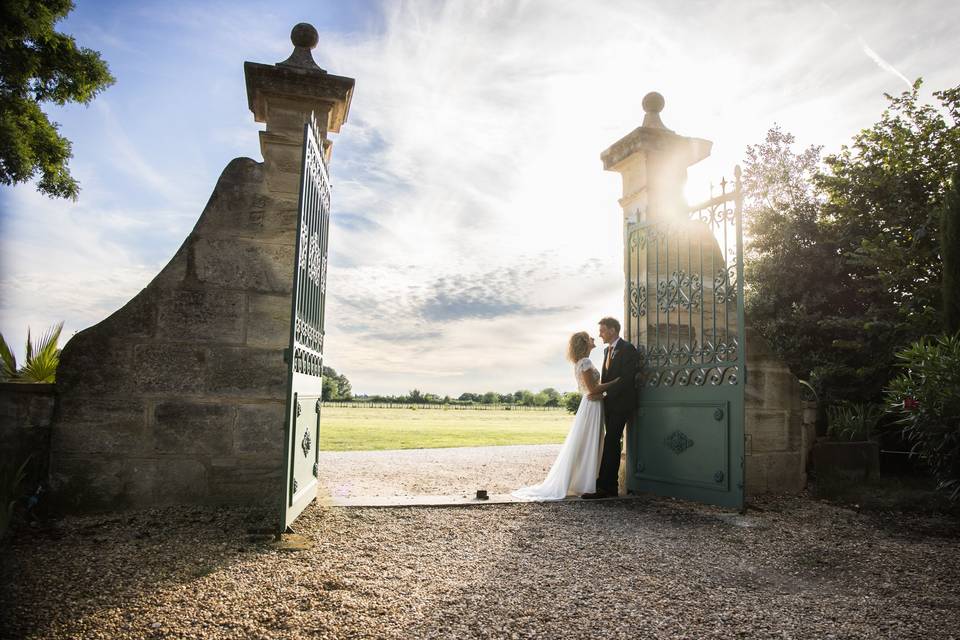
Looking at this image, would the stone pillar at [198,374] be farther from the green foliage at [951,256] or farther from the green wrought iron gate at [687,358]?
the green foliage at [951,256]

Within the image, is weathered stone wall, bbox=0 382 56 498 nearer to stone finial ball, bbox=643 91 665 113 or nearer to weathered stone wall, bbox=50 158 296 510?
weathered stone wall, bbox=50 158 296 510

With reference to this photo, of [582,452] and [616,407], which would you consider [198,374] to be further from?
[616,407]

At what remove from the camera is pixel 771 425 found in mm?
6715

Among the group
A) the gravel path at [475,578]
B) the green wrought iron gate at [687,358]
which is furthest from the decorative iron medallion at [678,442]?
the gravel path at [475,578]

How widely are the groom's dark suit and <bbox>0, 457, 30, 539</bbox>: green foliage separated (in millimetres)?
5169

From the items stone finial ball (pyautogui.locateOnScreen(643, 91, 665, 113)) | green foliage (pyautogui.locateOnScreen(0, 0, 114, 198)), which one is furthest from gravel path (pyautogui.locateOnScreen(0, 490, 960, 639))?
green foliage (pyautogui.locateOnScreen(0, 0, 114, 198))

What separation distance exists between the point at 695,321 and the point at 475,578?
453 cm

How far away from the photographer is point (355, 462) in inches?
374

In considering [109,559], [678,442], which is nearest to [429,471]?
[678,442]

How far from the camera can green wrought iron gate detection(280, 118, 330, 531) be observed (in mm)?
4402

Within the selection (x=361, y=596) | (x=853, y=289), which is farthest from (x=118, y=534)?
(x=853, y=289)

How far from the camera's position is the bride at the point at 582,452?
261 inches

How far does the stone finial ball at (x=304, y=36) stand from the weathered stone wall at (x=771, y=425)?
18.1 feet

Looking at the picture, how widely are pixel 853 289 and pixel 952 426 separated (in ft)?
15.7
